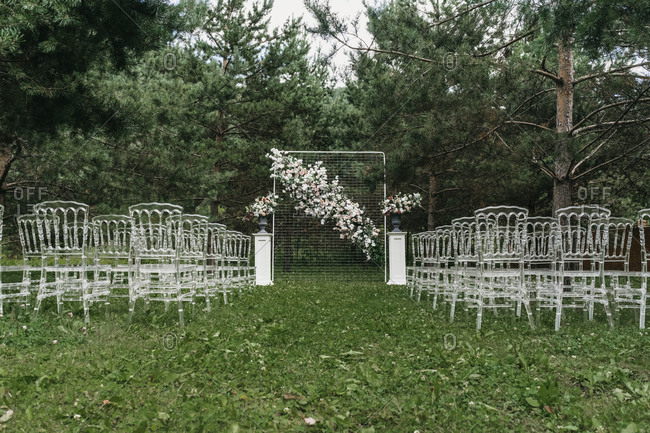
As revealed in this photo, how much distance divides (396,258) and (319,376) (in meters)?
7.54

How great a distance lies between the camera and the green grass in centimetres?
237

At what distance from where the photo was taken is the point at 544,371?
10.4 ft

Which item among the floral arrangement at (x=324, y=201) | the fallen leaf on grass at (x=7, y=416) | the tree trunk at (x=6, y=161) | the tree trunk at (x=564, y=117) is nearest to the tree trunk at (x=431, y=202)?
the floral arrangement at (x=324, y=201)

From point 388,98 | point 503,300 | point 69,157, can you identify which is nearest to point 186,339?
point 503,300

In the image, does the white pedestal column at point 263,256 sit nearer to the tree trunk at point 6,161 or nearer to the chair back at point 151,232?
the tree trunk at point 6,161

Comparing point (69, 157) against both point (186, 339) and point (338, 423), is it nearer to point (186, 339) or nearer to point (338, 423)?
point (186, 339)

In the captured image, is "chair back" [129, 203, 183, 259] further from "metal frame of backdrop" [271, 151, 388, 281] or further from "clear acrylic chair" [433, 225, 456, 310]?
"metal frame of backdrop" [271, 151, 388, 281]

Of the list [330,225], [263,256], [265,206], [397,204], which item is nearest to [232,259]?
[263,256]

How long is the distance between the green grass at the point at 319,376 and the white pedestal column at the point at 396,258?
5389 millimetres

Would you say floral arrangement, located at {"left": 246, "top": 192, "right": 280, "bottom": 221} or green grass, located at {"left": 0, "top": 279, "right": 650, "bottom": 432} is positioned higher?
floral arrangement, located at {"left": 246, "top": 192, "right": 280, "bottom": 221}

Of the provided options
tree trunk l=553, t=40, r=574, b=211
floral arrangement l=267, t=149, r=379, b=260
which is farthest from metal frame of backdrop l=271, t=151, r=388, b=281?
tree trunk l=553, t=40, r=574, b=211

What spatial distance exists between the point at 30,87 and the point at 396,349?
443 centimetres

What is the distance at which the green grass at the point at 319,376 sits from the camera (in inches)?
93.3

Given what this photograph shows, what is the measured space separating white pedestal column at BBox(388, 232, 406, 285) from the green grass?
212 inches
